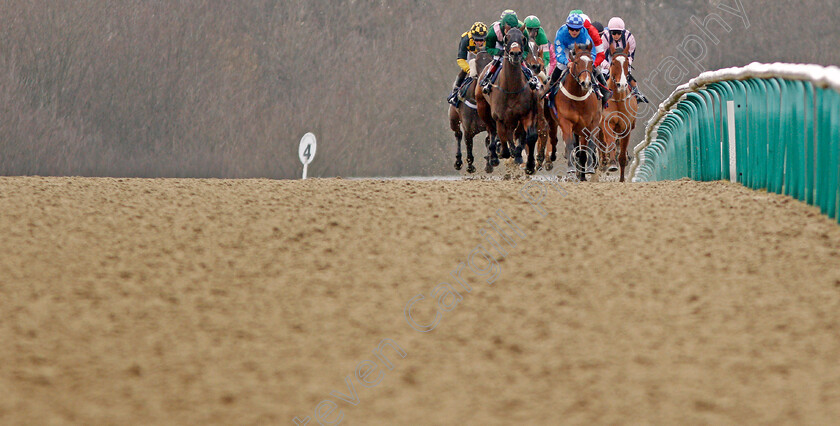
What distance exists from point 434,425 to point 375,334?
1030 mm

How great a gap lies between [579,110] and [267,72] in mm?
23591

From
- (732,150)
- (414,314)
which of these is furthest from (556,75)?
(414,314)

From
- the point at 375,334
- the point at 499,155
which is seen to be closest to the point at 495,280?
the point at 375,334

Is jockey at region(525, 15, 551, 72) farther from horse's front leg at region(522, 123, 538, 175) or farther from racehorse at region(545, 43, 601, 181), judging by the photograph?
horse's front leg at region(522, 123, 538, 175)

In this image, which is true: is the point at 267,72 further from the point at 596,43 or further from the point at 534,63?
the point at 596,43

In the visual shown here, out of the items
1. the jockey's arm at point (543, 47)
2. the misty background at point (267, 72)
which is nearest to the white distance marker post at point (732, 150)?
the jockey's arm at point (543, 47)

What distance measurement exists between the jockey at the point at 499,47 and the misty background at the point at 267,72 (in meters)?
15.5

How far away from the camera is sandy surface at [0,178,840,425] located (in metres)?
5.13

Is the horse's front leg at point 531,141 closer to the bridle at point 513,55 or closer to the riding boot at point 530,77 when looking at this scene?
the riding boot at point 530,77

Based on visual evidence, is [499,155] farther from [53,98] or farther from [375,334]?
[53,98]

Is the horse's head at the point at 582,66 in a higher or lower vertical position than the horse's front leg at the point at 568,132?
higher

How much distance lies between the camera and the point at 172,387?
5.25 metres

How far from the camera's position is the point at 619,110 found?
650 inches

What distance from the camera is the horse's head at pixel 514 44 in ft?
47.4
